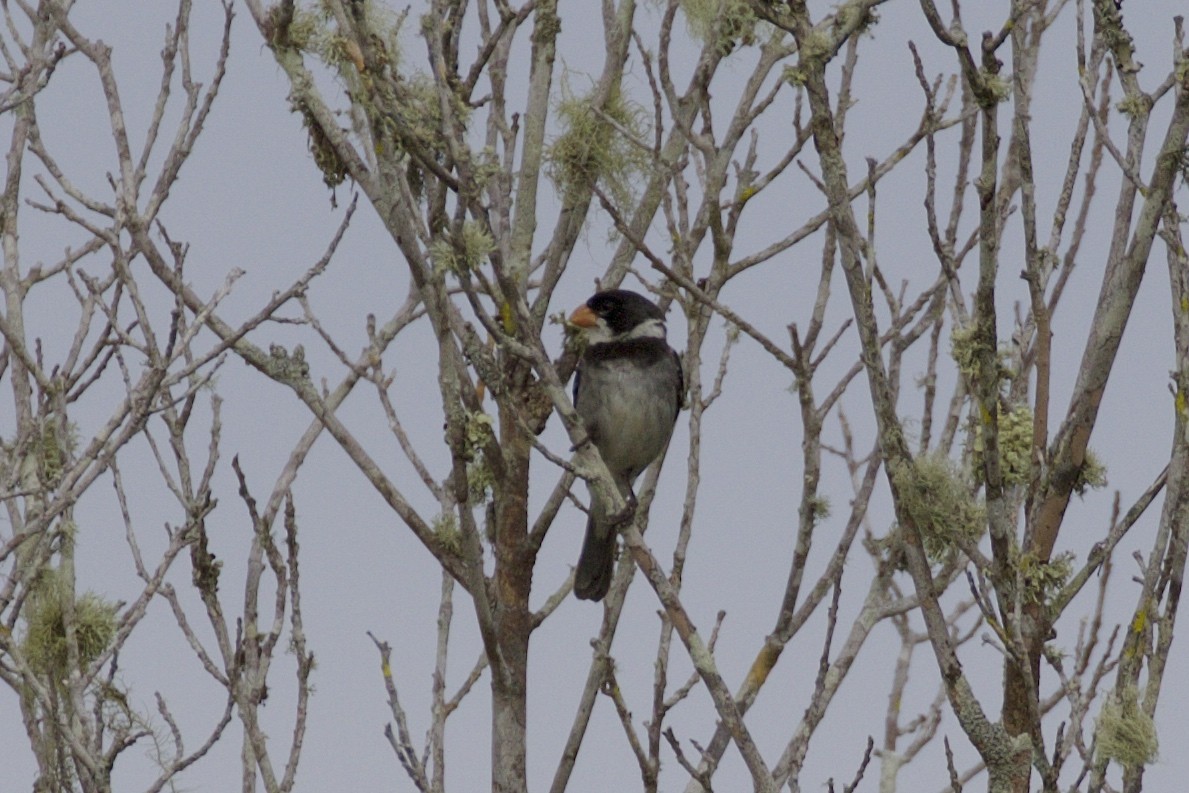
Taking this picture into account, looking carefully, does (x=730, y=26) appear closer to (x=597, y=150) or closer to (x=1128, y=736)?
(x=597, y=150)

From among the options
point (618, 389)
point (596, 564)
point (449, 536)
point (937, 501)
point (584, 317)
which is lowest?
point (937, 501)

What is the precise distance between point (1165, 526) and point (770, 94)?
2.12 meters

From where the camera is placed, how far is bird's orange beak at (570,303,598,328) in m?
6.21

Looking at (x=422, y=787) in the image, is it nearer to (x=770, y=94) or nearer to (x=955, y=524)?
(x=955, y=524)

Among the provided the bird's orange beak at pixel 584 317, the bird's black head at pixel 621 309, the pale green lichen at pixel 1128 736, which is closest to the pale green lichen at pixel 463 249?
the pale green lichen at pixel 1128 736

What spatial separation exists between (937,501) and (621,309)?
2.94m

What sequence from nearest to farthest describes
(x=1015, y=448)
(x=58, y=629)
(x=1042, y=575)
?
(x=1042, y=575)
(x=1015, y=448)
(x=58, y=629)

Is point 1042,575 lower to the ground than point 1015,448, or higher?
lower

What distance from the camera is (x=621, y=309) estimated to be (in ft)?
21.2

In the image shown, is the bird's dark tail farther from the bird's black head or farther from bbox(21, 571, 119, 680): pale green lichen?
bbox(21, 571, 119, 680): pale green lichen

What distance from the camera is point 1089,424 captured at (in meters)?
Answer: 3.73

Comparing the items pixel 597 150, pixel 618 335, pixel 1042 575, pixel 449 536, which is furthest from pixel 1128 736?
pixel 618 335

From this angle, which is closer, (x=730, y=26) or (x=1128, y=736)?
(x=1128, y=736)

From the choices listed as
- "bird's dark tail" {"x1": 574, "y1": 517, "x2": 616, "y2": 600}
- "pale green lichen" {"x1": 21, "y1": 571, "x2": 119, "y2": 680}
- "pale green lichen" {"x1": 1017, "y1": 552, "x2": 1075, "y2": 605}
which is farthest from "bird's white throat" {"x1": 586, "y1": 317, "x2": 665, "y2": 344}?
"pale green lichen" {"x1": 1017, "y1": 552, "x2": 1075, "y2": 605}
